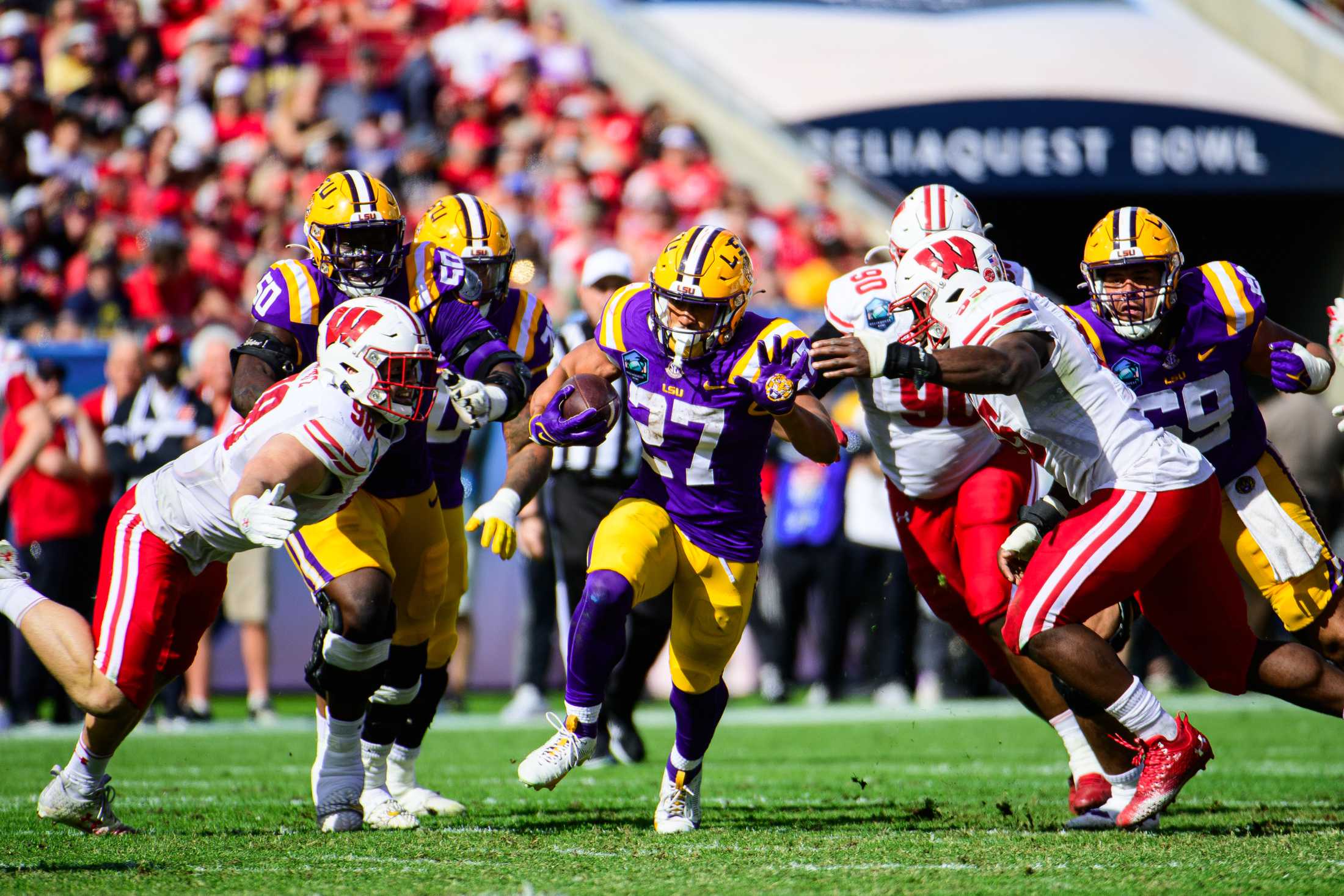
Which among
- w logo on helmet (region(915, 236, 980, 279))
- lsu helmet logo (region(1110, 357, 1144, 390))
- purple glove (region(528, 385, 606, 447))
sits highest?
w logo on helmet (region(915, 236, 980, 279))

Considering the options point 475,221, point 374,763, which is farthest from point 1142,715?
point 475,221


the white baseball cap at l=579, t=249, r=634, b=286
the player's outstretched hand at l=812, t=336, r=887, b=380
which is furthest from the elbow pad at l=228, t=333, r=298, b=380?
the white baseball cap at l=579, t=249, r=634, b=286

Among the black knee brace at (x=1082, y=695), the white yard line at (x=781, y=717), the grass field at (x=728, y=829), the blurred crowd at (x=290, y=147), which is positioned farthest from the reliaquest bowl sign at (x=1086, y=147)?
the black knee brace at (x=1082, y=695)

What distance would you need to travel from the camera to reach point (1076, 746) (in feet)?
17.5

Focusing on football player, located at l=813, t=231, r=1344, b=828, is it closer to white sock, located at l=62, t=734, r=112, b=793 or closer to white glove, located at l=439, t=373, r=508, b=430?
white glove, located at l=439, t=373, r=508, b=430

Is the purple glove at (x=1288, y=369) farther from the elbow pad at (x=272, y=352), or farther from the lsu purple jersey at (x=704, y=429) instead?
the elbow pad at (x=272, y=352)

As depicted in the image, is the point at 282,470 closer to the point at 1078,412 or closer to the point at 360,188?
the point at 360,188

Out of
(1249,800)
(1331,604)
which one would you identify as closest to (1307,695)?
(1331,604)

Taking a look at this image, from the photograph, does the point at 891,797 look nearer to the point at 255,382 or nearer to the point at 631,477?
the point at 631,477

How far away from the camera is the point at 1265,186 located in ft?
51.0

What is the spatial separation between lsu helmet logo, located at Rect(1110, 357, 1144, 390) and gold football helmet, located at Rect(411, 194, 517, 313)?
7.17ft

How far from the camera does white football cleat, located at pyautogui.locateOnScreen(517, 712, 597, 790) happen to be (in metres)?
Result: 4.64

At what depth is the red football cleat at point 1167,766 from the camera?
4.57 m

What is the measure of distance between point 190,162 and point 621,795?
858 cm
